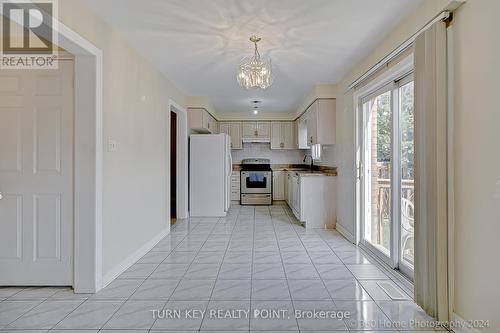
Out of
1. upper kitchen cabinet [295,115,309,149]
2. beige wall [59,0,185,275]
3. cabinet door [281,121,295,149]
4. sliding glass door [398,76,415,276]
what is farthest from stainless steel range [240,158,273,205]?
sliding glass door [398,76,415,276]

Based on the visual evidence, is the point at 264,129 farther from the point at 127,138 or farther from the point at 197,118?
the point at 127,138

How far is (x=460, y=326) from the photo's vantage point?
74.7 inches

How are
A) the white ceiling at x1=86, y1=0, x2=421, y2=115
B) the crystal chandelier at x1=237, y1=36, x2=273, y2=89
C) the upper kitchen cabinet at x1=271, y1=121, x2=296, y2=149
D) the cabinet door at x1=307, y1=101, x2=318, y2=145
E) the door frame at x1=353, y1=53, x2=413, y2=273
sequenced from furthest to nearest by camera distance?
1. the upper kitchen cabinet at x1=271, y1=121, x2=296, y2=149
2. the cabinet door at x1=307, y1=101, x2=318, y2=145
3. the crystal chandelier at x1=237, y1=36, x2=273, y2=89
4. the door frame at x1=353, y1=53, x2=413, y2=273
5. the white ceiling at x1=86, y1=0, x2=421, y2=115

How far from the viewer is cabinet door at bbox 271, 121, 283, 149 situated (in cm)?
782

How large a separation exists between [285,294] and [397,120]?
6.72ft

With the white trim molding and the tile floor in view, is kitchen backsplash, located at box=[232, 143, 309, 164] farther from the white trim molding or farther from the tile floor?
the tile floor

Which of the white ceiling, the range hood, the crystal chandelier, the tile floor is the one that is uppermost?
the white ceiling

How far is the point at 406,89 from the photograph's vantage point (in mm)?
2887

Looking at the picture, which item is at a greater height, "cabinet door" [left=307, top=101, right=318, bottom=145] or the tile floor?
"cabinet door" [left=307, top=101, right=318, bottom=145]

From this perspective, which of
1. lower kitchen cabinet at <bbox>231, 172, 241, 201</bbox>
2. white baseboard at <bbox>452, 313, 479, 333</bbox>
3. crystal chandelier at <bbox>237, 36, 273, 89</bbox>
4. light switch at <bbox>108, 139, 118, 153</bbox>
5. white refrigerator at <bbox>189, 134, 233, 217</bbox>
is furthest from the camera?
lower kitchen cabinet at <bbox>231, 172, 241, 201</bbox>

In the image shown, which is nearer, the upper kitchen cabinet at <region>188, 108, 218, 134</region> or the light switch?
the light switch

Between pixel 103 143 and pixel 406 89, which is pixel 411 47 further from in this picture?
pixel 103 143

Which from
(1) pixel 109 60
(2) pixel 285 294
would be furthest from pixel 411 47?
(1) pixel 109 60

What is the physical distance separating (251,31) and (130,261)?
2704mm
